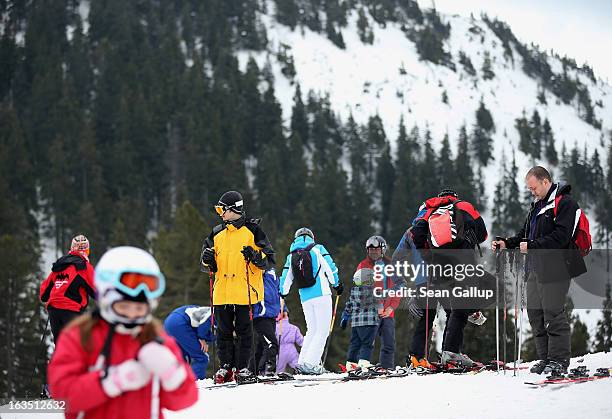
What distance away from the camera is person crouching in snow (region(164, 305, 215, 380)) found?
975cm

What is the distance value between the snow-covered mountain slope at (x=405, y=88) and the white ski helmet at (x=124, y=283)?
12996 centimetres

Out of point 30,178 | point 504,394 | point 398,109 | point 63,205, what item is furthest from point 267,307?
point 398,109

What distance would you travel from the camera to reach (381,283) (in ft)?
35.3

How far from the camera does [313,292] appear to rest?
10062 millimetres

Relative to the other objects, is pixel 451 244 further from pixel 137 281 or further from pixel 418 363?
pixel 137 281

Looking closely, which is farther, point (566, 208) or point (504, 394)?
point (566, 208)

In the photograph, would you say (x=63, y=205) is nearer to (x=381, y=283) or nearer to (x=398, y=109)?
(x=381, y=283)

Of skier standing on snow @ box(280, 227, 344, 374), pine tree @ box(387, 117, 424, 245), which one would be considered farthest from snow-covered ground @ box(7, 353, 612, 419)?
pine tree @ box(387, 117, 424, 245)

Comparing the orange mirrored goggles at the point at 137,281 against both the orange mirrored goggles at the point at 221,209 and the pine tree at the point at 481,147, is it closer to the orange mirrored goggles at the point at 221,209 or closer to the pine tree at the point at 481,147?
the orange mirrored goggles at the point at 221,209

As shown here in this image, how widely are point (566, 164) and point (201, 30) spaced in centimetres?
7195

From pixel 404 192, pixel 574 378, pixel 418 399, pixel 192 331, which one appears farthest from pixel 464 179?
pixel 418 399

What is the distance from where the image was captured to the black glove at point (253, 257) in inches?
351

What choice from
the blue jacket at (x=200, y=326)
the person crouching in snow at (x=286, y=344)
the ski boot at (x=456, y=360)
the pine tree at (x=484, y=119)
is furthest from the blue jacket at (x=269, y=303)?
the pine tree at (x=484, y=119)

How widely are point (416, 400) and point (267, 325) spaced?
343 cm
